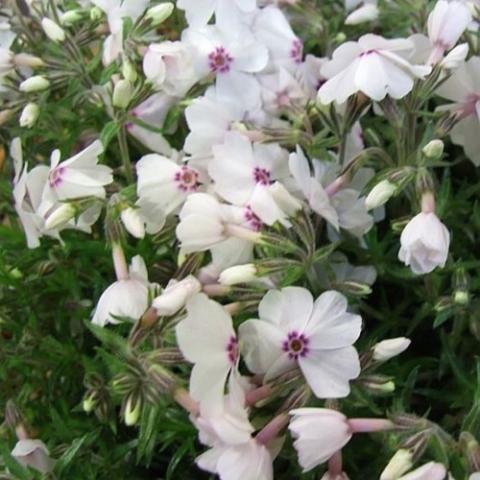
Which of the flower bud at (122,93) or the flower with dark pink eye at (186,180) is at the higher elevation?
the flower bud at (122,93)

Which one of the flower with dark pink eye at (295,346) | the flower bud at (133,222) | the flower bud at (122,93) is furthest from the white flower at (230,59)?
the flower with dark pink eye at (295,346)

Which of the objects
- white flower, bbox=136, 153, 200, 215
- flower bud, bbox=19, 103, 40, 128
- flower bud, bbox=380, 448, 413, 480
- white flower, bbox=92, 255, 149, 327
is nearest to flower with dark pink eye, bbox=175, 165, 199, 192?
white flower, bbox=136, 153, 200, 215

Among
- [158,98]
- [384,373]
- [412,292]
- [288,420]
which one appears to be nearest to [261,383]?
[288,420]

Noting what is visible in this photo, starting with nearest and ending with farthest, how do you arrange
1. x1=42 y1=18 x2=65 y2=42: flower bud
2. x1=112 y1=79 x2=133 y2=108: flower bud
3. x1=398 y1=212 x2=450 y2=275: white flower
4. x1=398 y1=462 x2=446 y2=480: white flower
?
1. x1=398 y1=462 x2=446 y2=480: white flower
2. x1=398 y1=212 x2=450 y2=275: white flower
3. x1=112 y1=79 x2=133 y2=108: flower bud
4. x1=42 y1=18 x2=65 y2=42: flower bud

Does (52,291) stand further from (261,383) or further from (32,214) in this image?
(261,383)

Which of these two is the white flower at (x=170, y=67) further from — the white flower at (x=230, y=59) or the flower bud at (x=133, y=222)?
the flower bud at (x=133, y=222)

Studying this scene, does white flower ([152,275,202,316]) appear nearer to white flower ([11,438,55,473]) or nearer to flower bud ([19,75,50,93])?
white flower ([11,438,55,473])
